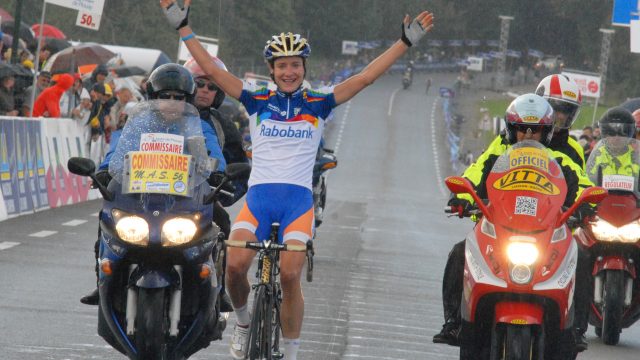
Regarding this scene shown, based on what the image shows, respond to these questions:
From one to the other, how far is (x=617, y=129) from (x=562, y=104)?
2.42 m

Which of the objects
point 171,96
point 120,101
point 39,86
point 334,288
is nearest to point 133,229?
point 171,96

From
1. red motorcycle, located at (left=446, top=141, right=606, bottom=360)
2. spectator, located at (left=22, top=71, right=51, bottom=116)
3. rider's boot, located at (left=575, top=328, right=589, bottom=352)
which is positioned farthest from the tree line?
red motorcycle, located at (left=446, top=141, right=606, bottom=360)

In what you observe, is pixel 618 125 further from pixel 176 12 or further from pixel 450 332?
pixel 176 12

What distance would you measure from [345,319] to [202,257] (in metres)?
4.53

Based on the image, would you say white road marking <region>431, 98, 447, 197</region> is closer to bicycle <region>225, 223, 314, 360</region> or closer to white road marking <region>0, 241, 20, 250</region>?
white road marking <region>0, 241, 20, 250</region>

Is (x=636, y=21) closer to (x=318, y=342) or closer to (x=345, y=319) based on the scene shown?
(x=345, y=319)

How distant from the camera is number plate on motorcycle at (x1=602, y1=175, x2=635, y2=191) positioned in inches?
500

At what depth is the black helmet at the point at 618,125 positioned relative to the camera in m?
13.2

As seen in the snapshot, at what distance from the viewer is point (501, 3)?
188625 millimetres

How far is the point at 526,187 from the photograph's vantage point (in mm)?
8484

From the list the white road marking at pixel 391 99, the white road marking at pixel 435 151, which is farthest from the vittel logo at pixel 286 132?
the white road marking at pixel 391 99

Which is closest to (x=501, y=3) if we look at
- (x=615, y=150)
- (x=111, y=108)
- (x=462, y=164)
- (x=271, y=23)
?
(x=271, y=23)

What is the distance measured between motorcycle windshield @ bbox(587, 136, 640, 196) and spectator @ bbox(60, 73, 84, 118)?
552 inches

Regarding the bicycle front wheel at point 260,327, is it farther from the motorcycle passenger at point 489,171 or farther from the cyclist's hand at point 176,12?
the cyclist's hand at point 176,12
